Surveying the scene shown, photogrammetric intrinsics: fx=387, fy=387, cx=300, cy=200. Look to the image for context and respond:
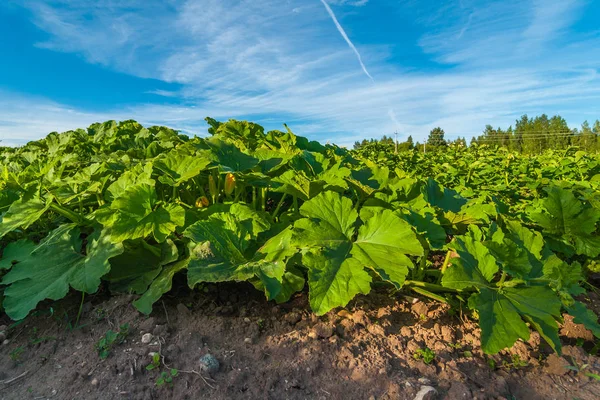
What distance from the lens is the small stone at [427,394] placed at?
5.04 feet

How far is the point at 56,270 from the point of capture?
2.13 meters

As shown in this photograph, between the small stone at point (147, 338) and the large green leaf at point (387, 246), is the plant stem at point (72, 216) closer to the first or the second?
the small stone at point (147, 338)

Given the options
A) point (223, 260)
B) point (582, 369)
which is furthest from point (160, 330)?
point (582, 369)

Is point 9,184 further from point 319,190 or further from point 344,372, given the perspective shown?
point 344,372

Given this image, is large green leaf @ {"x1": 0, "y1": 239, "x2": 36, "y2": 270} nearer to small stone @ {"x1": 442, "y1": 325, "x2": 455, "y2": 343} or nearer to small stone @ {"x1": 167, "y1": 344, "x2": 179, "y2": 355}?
small stone @ {"x1": 167, "y1": 344, "x2": 179, "y2": 355}

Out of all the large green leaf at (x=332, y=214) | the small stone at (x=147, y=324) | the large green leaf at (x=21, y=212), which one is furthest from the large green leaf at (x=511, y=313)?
the large green leaf at (x=21, y=212)

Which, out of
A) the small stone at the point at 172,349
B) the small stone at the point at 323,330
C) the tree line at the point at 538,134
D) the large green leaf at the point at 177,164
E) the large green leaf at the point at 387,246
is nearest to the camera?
the large green leaf at the point at 387,246

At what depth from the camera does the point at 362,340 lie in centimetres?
188

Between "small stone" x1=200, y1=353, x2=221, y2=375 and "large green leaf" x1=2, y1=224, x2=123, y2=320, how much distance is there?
0.71 metres

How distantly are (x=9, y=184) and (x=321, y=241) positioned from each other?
7.83 ft

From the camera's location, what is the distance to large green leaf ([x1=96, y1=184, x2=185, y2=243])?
197 cm

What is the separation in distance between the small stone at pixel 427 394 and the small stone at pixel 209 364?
839 millimetres

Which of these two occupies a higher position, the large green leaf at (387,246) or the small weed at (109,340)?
the large green leaf at (387,246)

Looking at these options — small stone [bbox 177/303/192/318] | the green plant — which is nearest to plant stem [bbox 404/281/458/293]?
the green plant
